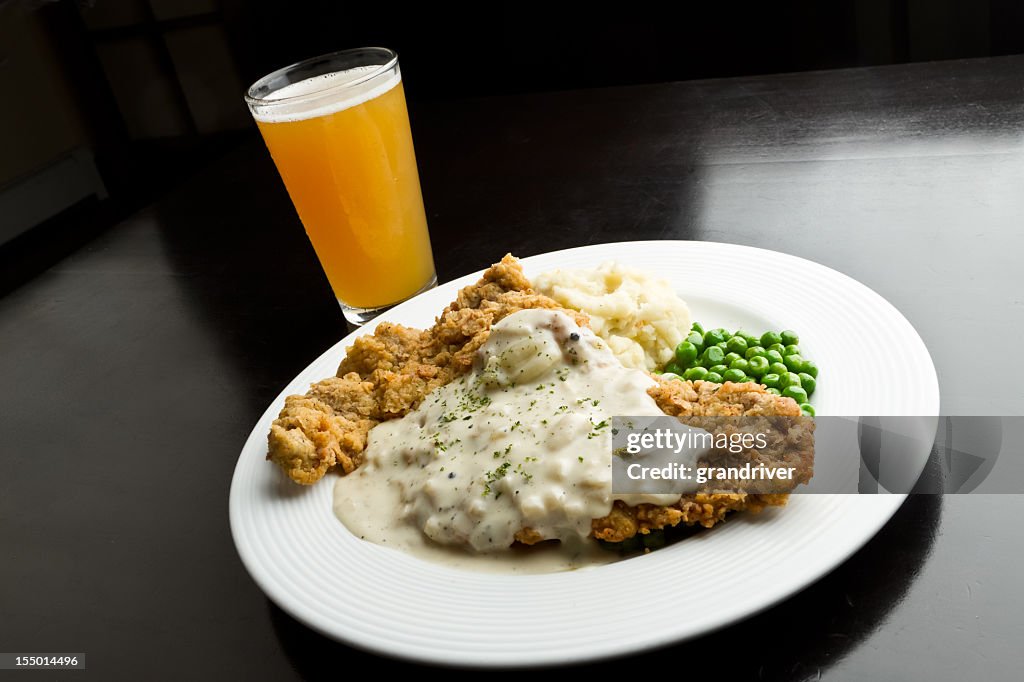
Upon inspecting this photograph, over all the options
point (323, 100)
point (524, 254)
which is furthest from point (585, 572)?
point (524, 254)

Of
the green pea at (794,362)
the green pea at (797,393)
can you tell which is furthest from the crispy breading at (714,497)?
the green pea at (794,362)

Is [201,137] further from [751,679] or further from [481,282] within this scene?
[751,679]

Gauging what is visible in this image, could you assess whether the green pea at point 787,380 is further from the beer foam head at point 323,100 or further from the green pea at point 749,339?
the beer foam head at point 323,100

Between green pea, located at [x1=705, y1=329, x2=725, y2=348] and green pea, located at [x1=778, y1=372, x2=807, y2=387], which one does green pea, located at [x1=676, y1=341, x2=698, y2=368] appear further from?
green pea, located at [x1=778, y1=372, x2=807, y2=387]

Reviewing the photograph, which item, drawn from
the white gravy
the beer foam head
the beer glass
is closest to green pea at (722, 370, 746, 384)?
the white gravy

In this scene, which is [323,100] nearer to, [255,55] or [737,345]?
[737,345]
